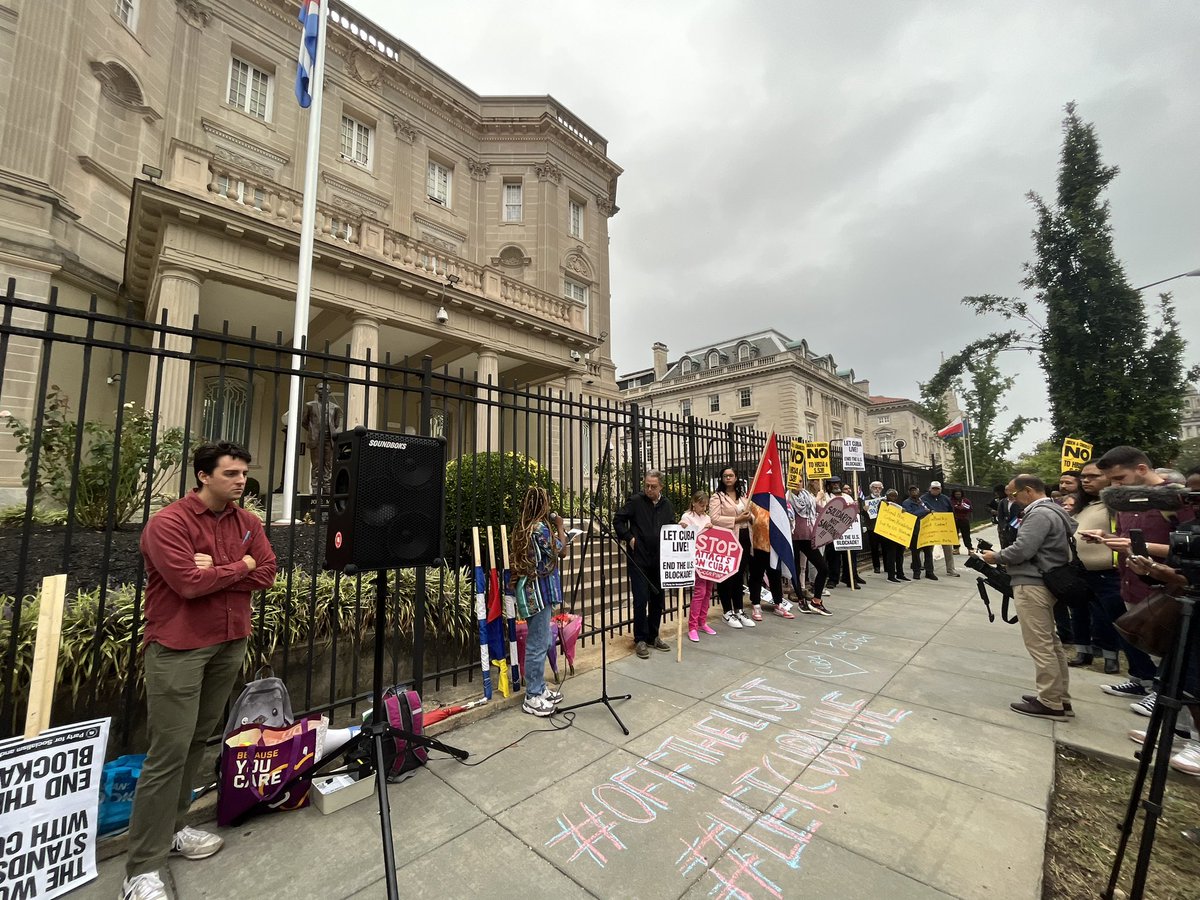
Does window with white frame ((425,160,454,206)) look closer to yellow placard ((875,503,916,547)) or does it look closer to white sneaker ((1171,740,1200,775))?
yellow placard ((875,503,916,547))

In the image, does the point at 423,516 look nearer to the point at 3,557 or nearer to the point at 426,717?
the point at 426,717

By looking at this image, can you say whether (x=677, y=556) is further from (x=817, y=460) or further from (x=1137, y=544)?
(x=817, y=460)

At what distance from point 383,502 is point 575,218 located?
25409 mm

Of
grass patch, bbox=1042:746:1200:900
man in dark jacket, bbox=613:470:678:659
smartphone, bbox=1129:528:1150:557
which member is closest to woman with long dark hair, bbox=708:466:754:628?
man in dark jacket, bbox=613:470:678:659

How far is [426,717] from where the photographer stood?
3898mm

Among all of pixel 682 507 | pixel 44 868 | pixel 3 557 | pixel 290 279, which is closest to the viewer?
pixel 44 868

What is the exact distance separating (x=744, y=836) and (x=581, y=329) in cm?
1609

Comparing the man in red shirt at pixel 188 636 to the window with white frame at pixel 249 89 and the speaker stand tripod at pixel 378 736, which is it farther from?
the window with white frame at pixel 249 89

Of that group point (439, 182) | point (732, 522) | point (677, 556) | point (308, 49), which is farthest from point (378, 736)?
point (439, 182)

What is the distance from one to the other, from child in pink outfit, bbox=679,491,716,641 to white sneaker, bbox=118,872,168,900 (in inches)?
200

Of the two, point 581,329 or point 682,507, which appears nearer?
point 682,507

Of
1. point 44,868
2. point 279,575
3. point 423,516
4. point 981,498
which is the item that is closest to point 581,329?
point 279,575

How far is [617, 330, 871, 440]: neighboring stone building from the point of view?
1633 inches

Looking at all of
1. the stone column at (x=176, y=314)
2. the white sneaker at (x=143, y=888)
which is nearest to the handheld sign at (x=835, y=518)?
the white sneaker at (x=143, y=888)
